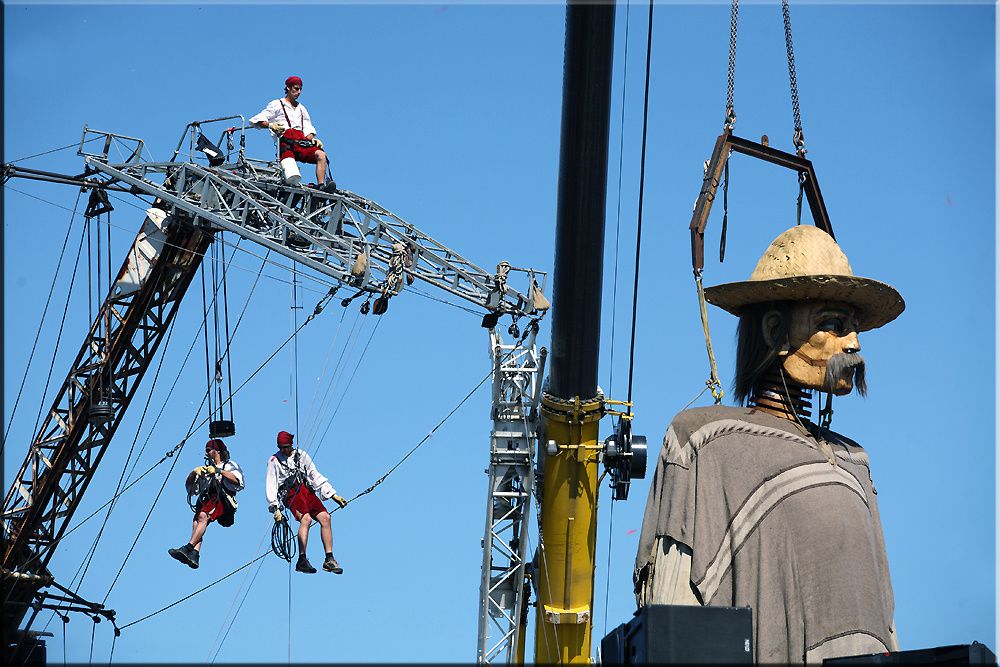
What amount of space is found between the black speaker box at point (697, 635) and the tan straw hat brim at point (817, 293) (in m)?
2.96

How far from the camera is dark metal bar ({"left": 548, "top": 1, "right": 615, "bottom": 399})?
11.1 m

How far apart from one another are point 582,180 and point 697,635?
11.7ft

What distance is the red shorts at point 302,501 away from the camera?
17922 millimetres

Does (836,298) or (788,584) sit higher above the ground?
(836,298)

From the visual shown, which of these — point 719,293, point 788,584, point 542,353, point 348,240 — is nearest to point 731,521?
point 788,584

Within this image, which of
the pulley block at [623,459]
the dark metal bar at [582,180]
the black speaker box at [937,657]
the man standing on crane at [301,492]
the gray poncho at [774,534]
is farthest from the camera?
the man standing on crane at [301,492]

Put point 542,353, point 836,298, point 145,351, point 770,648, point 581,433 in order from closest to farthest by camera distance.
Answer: point 770,648, point 836,298, point 581,433, point 542,353, point 145,351

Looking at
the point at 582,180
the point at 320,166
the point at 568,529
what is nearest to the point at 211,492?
the point at 320,166

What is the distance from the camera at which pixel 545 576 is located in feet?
47.4

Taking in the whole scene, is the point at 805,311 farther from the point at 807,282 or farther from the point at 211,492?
the point at 211,492

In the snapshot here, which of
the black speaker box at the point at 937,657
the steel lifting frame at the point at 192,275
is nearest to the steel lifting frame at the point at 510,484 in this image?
the steel lifting frame at the point at 192,275

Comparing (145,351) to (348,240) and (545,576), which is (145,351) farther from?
(545,576)

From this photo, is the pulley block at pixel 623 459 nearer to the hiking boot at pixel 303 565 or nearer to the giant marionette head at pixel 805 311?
the giant marionette head at pixel 805 311

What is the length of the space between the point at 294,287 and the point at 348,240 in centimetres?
Result: 91
